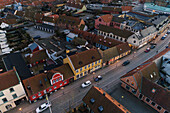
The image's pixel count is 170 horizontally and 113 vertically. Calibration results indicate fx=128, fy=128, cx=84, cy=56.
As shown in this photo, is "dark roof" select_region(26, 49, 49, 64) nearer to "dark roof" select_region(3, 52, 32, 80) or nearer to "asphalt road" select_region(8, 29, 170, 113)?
"dark roof" select_region(3, 52, 32, 80)

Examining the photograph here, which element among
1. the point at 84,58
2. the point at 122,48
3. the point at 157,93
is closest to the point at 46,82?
the point at 84,58

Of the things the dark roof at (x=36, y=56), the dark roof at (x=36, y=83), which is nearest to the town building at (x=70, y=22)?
the dark roof at (x=36, y=56)

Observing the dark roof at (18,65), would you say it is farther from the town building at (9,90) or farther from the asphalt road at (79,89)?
the asphalt road at (79,89)

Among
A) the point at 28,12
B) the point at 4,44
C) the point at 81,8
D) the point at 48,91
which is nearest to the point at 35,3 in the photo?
the point at 28,12

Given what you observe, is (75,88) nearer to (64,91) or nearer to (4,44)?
(64,91)

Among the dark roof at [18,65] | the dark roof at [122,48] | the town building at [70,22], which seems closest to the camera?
the dark roof at [18,65]

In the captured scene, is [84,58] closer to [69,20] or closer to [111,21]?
[69,20]

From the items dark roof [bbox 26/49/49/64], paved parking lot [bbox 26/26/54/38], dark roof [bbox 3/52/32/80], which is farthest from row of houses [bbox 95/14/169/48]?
dark roof [bbox 3/52/32/80]
